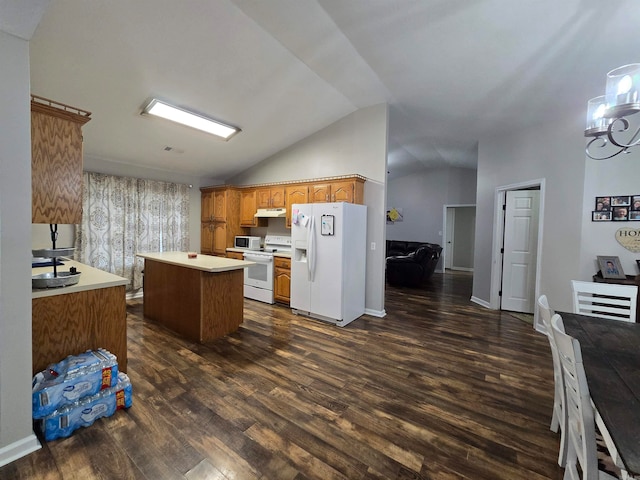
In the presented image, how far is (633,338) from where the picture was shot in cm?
166

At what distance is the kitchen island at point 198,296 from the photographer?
124 inches

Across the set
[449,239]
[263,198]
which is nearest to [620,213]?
[263,198]

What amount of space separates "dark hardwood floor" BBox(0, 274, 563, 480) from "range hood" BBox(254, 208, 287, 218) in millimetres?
2211

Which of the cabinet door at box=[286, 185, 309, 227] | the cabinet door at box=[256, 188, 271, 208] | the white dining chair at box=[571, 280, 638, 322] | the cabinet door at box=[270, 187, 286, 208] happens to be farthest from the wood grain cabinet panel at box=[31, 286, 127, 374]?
the white dining chair at box=[571, 280, 638, 322]

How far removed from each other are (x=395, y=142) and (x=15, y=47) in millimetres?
5560

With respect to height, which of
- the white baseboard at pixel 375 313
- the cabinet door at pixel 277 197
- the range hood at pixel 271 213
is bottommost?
the white baseboard at pixel 375 313

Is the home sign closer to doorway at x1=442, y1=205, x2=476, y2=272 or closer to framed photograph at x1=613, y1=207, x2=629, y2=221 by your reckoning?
framed photograph at x1=613, y1=207, x2=629, y2=221

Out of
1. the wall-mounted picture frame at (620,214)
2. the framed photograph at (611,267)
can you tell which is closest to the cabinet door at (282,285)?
the framed photograph at (611,267)

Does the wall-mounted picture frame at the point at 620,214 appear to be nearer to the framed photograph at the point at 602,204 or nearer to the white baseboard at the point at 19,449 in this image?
the framed photograph at the point at 602,204

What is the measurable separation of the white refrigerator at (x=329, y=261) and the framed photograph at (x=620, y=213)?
2886mm

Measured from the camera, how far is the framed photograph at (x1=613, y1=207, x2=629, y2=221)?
3.08 m

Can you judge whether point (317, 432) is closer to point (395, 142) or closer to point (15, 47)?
point (15, 47)

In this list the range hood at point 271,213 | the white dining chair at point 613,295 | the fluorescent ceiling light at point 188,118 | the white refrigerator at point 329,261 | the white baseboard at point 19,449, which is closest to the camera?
the white baseboard at point 19,449

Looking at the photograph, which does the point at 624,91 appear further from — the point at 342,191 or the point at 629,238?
the point at 342,191
